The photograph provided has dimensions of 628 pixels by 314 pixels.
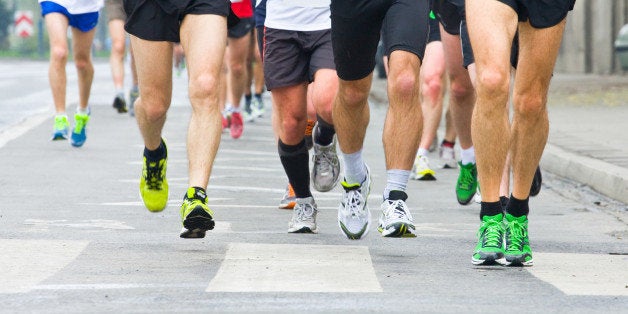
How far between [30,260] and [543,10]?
2331mm

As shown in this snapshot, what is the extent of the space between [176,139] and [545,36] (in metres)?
8.58

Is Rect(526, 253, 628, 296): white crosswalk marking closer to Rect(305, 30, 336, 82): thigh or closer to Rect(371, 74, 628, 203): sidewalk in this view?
Rect(305, 30, 336, 82): thigh

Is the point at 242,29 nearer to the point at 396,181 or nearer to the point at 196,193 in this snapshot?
the point at 396,181

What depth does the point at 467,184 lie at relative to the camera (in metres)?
9.01

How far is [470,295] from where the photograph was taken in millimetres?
5551

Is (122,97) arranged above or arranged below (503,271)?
below

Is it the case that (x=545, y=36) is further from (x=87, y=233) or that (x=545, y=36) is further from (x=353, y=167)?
(x=87, y=233)

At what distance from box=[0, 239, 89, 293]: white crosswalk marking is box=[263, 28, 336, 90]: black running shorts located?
1.33m

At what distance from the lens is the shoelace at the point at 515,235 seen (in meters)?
6.44

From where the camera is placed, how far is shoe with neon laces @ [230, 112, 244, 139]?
49.6 feet

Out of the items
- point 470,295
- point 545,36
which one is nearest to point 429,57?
point 545,36

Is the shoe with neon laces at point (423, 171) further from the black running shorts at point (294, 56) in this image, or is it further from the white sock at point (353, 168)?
the white sock at point (353, 168)

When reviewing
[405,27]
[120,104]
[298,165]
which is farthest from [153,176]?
[120,104]

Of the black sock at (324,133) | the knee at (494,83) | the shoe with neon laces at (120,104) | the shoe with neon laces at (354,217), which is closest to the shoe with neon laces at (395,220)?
the shoe with neon laces at (354,217)
